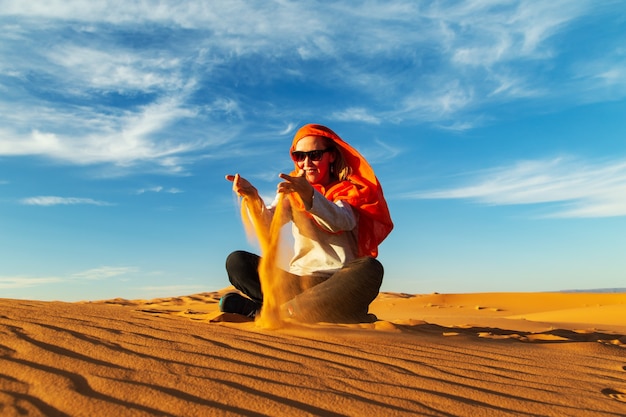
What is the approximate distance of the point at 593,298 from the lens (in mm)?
18344

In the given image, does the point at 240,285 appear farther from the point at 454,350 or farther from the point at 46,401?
the point at 46,401

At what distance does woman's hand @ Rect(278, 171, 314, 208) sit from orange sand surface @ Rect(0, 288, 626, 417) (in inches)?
A: 32.7

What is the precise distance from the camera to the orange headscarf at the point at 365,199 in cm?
400

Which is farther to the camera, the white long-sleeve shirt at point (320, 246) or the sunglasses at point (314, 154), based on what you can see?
the sunglasses at point (314, 154)

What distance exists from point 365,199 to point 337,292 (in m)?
0.74

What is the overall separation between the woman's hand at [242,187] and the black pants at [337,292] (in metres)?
0.63

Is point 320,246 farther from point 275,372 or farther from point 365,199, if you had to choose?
point 275,372

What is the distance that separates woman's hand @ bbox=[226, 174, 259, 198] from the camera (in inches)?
142

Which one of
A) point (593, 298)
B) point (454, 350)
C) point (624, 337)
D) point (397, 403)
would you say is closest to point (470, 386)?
point (397, 403)

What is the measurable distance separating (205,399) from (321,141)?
2.78 m

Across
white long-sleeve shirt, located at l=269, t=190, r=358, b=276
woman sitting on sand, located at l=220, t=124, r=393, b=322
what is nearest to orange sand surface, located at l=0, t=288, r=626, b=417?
woman sitting on sand, located at l=220, t=124, r=393, b=322

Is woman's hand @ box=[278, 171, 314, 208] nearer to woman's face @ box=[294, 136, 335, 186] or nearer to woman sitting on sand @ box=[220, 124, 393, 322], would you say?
woman sitting on sand @ box=[220, 124, 393, 322]

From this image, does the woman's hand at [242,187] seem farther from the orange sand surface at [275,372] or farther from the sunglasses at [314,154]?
the orange sand surface at [275,372]

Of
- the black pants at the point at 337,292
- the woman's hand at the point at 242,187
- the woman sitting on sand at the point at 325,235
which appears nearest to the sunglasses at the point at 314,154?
the woman sitting on sand at the point at 325,235
